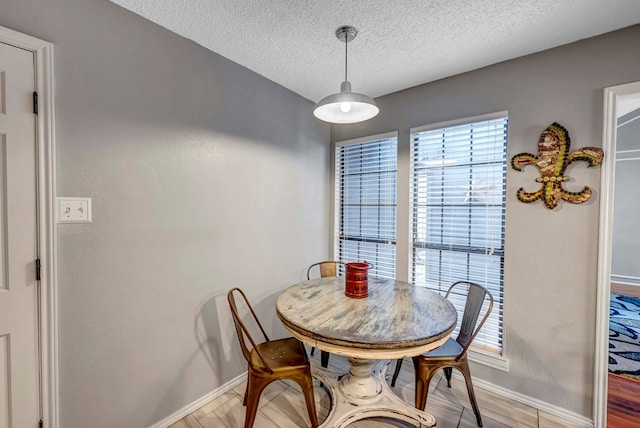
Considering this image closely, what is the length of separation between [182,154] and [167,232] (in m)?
0.52

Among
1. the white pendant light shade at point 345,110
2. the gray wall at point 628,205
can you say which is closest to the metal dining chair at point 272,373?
the white pendant light shade at point 345,110

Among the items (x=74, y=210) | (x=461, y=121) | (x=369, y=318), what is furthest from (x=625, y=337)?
(x=74, y=210)

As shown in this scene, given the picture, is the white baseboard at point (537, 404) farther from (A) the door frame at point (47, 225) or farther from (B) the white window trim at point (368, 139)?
(A) the door frame at point (47, 225)

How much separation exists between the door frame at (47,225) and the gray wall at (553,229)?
105 inches

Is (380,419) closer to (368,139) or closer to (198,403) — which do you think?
(198,403)

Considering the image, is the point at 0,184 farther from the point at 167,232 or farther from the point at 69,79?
the point at 167,232

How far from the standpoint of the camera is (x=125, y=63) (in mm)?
1544

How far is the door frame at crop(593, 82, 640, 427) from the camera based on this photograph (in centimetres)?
165

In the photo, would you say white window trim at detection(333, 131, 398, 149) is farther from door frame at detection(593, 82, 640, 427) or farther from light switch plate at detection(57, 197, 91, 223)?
light switch plate at detection(57, 197, 91, 223)

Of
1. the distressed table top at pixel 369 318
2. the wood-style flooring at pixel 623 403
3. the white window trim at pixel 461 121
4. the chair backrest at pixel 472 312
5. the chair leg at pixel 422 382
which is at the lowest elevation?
the wood-style flooring at pixel 623 403

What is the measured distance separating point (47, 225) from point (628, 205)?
7.30m

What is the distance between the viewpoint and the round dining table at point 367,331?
1210 mm

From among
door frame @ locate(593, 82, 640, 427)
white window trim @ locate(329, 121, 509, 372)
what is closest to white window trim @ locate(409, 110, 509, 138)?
white window trim @ locate(329, 121, 509, 372)

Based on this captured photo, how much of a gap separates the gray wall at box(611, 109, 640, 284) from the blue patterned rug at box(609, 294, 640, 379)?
2.32ft
